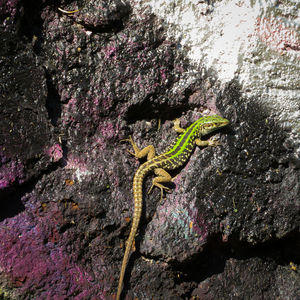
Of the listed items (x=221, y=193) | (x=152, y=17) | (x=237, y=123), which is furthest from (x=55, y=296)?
(x=152, y=17)

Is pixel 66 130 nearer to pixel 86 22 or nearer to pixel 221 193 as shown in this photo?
pixel 86 22

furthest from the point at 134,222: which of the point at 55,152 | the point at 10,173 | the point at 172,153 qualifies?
the point at 10,173

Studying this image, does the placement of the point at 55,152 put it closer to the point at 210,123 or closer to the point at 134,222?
the point at 134,222

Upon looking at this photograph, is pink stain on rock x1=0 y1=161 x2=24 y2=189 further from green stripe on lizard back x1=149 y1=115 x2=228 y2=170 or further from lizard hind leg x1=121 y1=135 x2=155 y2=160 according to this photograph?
green stripe on lizard back x1=149 y1=115 x2=228 y2=170

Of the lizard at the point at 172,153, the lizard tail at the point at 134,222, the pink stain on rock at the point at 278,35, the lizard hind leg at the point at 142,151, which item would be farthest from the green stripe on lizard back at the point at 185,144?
the pink stain on rock at the point at 278,35

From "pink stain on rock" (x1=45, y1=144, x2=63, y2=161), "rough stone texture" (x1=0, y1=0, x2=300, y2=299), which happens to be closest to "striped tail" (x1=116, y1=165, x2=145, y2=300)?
"rough stone texture" (x1=0, y1=0, x2=300, y2=299)

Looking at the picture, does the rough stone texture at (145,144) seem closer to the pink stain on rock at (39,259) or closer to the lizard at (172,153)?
the pink stain on rock at (39,259)
